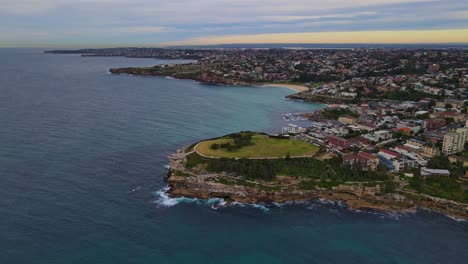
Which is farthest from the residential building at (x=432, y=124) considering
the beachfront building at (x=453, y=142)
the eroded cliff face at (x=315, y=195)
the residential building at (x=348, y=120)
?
the eroded cliff face at (x=315, y=195)

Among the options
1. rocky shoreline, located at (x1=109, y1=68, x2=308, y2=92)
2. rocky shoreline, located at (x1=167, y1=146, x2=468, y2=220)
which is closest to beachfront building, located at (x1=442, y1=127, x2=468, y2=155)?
rocky shoreline, located at (x1=167, y1=146, x2=468, y2=220)

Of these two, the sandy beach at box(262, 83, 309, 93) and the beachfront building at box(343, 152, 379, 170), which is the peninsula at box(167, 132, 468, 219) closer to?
the beachfront building at box(343, 152, 379, 170)

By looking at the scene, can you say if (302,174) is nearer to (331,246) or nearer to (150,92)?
(331,246)

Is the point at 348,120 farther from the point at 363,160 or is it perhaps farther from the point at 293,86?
the point at 293,86

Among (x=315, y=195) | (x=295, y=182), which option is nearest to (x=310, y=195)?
(x=315, y=195)

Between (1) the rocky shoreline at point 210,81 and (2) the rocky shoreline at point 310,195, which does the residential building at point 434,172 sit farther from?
(1) the rocky shoreline at point 210,81

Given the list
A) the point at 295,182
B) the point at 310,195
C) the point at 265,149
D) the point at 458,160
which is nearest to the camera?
the point at 310,195

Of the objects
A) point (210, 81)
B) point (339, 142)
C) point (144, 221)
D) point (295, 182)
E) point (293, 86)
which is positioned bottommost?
point (144, 221)
